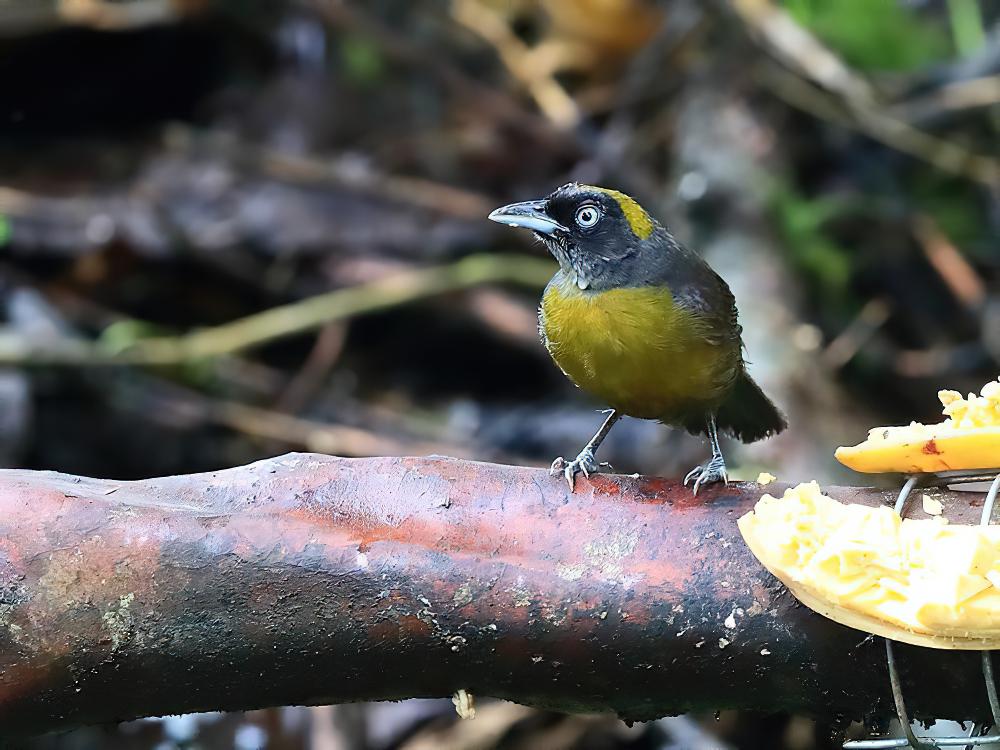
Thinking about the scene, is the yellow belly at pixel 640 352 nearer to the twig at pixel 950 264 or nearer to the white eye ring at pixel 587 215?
the white eye ring at pixel 587 215

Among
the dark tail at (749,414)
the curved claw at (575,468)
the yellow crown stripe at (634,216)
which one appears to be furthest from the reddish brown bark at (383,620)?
the yellow crown stripe at (634,216)

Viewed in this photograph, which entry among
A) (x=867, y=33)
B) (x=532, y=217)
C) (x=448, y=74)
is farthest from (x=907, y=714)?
(x=867, y=33)

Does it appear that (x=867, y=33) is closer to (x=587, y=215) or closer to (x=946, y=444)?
(x=587, y=215)

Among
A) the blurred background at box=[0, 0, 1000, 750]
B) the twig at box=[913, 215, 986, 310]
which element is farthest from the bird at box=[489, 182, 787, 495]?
the twig at box=[913, 215, 986, 310]

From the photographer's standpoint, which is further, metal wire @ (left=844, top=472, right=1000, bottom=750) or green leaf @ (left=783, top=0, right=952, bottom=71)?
green leaf @ (left=783, top=0, right=952, bottom=71)

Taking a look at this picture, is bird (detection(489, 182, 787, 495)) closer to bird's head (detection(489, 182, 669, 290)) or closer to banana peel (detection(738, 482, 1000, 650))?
bird's head (detection(489, 182, 669, 290))
